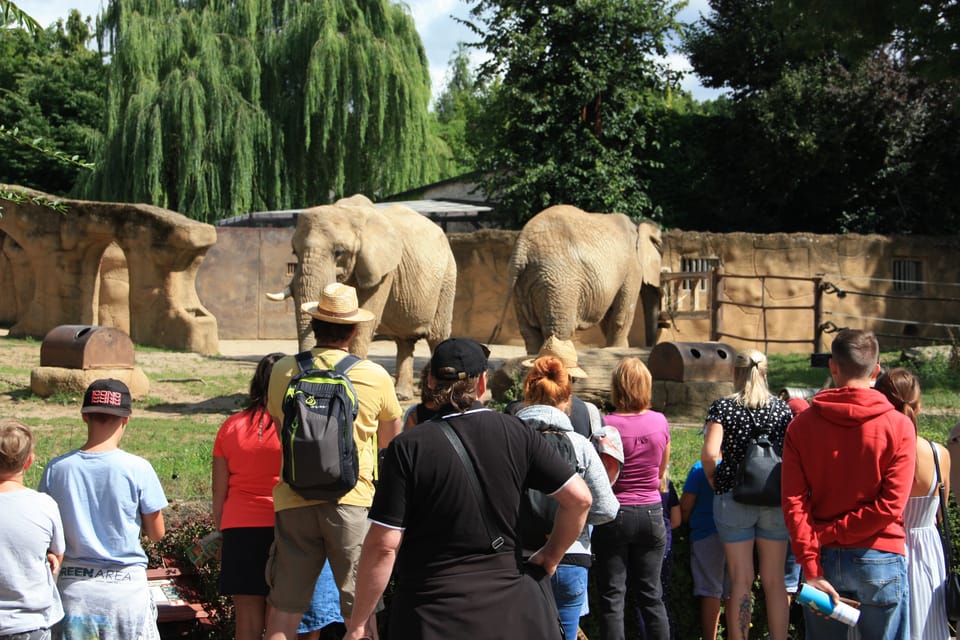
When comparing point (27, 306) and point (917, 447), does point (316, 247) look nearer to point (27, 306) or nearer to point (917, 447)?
point (917, 447)

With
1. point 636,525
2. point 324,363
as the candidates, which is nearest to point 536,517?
point 324,363

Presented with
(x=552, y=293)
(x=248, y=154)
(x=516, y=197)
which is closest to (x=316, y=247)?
(x=552, y=293)

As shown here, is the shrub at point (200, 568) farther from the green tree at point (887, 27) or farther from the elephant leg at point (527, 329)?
the green tree at point (887, 27)

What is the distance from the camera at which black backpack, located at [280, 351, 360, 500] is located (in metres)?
3.93

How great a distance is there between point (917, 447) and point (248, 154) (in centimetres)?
2370

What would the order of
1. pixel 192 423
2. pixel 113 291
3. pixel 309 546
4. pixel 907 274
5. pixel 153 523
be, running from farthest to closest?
1. pixel 907 274
2. pixel 113 291
3. pixel 192 423
4. pixel 309 546
5. pixel 153 523

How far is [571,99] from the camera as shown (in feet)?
82.9

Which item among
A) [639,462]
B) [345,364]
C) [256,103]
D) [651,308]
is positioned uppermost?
[256,103]

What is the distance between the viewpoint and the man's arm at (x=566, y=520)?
3568mm

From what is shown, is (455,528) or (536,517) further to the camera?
(536,517)

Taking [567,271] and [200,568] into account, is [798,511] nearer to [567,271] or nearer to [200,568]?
[200,568]

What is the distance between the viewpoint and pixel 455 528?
335 cm

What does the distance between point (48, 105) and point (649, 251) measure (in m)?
24.3

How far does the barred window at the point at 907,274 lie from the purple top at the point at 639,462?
2056cm
